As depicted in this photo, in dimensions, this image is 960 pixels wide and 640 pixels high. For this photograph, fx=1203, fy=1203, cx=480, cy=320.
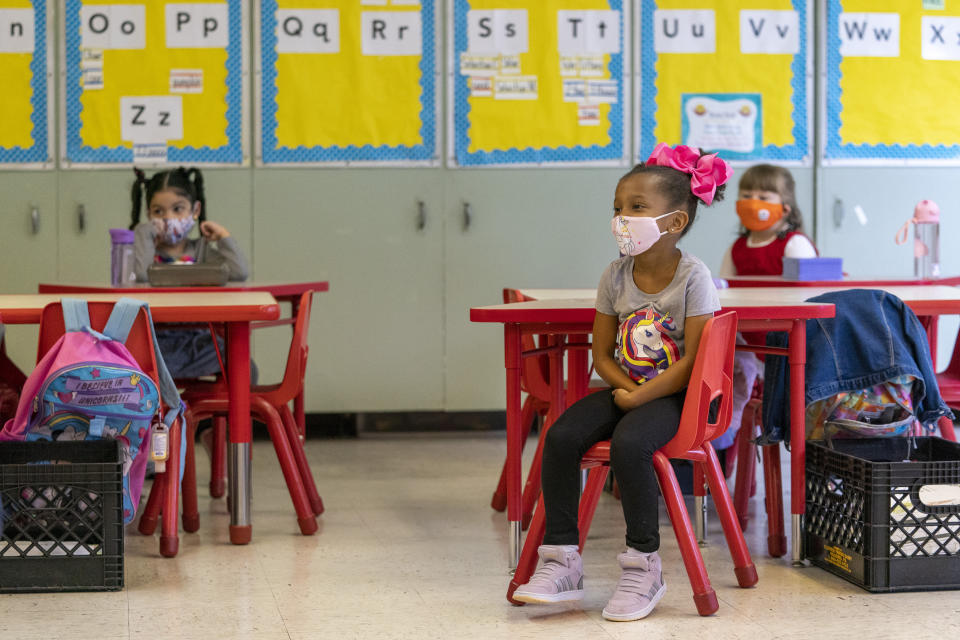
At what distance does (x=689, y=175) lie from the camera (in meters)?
2.59

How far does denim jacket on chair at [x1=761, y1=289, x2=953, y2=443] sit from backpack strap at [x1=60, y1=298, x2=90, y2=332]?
164 centimetres

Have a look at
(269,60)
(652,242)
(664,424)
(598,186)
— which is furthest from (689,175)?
(269,60)

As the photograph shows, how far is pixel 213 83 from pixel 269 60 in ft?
0.79

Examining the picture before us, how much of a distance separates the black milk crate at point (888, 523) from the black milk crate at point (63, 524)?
1576 mm

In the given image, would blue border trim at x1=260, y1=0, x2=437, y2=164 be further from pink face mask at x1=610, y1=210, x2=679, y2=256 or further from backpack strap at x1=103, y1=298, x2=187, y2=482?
pink face mask at x1=610, y1=210, x2=679, y2=256

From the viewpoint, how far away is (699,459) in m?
2.54

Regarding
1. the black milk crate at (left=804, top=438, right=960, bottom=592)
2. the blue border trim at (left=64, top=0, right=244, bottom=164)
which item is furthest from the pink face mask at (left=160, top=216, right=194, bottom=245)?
the black milk crate at (left=804, top=438, right=960, bottom=592)

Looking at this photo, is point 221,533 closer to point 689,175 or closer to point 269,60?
point 689,175

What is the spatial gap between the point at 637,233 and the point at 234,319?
3.11ft

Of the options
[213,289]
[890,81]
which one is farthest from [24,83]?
[890,81]

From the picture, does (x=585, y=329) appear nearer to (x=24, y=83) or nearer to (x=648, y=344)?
(x=648, y=344)

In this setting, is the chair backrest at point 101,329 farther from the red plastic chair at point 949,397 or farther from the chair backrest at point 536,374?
the red plastic chair at point 949,397

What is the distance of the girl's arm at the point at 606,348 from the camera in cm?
255

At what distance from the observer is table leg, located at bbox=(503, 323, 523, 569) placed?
8.66 ft
